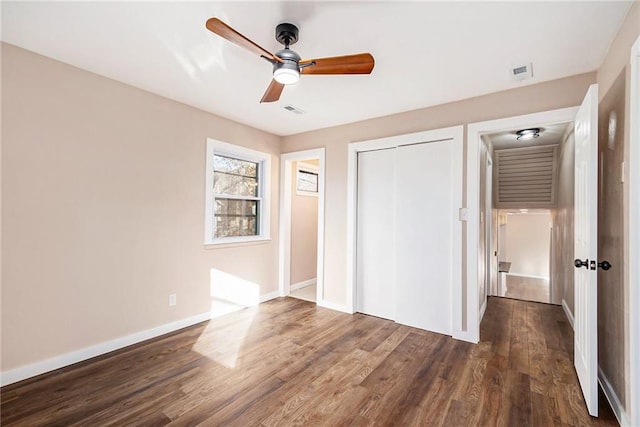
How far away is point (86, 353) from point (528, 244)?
37.0 feet

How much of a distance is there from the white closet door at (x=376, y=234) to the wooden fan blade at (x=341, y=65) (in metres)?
1.87

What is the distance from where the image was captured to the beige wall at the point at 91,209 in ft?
7.25

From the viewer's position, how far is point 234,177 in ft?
13.3

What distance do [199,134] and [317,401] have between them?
303 cm

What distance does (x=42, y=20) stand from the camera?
1917 millimetres

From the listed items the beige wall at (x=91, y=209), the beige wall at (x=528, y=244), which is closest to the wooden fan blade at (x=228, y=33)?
the beige wall at (x=91, y=209)

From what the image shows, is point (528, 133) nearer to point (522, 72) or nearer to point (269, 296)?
point (522, 72)

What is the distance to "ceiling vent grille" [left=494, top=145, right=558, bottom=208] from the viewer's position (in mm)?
4859

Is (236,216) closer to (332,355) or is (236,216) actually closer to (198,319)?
(198,319)

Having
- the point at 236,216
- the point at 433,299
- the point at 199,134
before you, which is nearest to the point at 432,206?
the point at 433,299

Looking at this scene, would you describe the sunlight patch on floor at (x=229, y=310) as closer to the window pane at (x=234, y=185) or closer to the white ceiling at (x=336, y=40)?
the window pane at (x=234, y=185)

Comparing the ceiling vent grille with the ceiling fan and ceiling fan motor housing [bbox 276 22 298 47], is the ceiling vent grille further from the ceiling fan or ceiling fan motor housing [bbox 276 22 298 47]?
ceiling fan motor housing [bbox 276 22 298 47]

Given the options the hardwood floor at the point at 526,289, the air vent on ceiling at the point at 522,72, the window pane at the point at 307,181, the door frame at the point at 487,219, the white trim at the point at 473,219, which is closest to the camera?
the air vent on ceiling at the point at 522,72

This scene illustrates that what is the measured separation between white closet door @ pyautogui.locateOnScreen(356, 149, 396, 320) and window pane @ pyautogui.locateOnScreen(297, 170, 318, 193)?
59.0 inches
